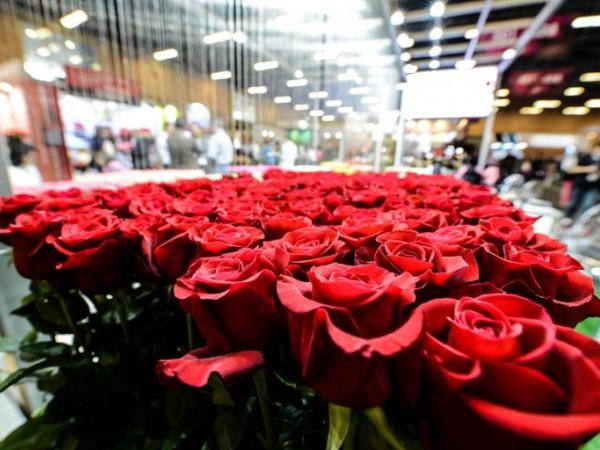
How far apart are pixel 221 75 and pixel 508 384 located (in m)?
2.82

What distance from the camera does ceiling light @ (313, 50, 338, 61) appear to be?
3.39 metres

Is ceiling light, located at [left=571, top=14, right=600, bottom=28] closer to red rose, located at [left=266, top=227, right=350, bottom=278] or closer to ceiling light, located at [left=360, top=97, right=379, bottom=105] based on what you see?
ceiling light, located at [left=360, top=97, right=379, bottom=105]

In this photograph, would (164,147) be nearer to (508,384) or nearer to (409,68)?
(508,384)

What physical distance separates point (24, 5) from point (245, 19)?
4.42 feet

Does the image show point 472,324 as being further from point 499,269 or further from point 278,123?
point 278,123

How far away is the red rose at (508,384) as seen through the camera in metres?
0.22

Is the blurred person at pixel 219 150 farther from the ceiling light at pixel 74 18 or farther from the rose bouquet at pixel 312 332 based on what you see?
the rose bouquet at pixel 312 332

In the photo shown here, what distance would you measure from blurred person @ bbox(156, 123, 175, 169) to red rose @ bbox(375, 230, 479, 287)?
4048mm

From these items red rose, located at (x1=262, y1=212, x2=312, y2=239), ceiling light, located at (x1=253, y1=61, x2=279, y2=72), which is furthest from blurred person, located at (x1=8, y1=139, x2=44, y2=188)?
red rose, located at (x1=262, y1=212, x2=312, y2=239)

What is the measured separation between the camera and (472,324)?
291 millimetres

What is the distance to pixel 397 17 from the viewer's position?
5.36 metres

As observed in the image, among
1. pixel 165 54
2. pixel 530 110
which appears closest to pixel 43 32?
pixel 165 54

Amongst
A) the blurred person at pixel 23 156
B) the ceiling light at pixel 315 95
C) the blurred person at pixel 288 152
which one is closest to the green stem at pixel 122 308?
the blurred person at pixel 23 156

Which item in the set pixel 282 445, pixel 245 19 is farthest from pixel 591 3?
pixel 282 445
